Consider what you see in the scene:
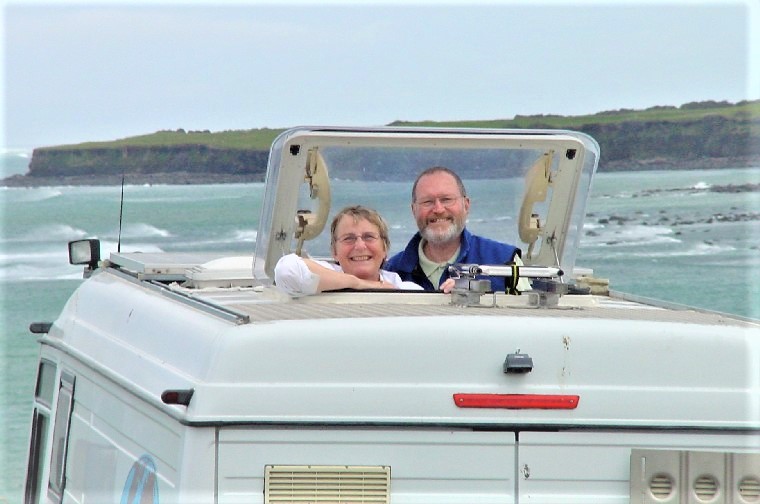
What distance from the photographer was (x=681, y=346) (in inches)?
210

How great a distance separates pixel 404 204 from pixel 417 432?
2462 mm

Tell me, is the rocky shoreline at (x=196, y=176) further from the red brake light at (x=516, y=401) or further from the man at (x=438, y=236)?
the red brake light at (x=516, y=401)

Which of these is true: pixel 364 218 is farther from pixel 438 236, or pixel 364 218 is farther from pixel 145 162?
pixel 145 162

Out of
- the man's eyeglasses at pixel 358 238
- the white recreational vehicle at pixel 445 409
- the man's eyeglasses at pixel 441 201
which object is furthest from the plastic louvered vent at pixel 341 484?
the man's eyeglasses at pixel 441 201

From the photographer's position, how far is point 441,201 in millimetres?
7414

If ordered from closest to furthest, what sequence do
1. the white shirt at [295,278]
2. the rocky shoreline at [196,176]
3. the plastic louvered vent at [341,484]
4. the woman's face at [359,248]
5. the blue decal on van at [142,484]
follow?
the plastic louvered vent at [341,484], the blue decal on van at [142,484], the white shirt at [295,278], the woman's face at [359,248], the rocky shoreline at [196,176]

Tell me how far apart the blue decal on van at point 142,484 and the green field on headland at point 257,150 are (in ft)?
144

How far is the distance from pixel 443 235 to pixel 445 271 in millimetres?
178

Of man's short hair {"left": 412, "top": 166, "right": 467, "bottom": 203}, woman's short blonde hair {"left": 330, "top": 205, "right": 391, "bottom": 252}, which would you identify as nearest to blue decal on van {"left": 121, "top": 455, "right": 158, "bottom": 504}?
woman's short blonde hair {"left": 330, "top": 205, "right": 391, "bottom": 252}

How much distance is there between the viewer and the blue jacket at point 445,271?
7.41 meters

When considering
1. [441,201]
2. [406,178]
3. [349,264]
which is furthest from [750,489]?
[406,178]

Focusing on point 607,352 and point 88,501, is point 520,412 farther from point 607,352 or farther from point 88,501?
point 88,501

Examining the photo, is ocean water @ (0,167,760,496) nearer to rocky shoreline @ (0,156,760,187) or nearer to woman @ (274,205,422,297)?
rocky shoreline @ (0,156,760,187)

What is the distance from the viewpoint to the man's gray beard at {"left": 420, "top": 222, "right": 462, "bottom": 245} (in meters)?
7.37
